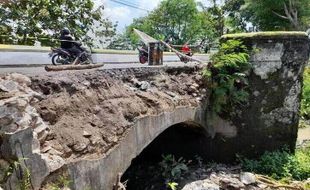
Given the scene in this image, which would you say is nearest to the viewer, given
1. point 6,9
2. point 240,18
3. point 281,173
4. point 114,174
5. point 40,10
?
point 114,174

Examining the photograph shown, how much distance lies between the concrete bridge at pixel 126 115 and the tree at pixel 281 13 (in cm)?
1353

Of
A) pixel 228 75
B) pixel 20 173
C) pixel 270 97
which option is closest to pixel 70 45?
pixel 228 75

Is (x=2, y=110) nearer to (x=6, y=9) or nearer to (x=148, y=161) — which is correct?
(x=148, y=161)

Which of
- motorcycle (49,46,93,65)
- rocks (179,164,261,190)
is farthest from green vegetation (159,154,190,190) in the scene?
motorcycle (49,46,93,65)

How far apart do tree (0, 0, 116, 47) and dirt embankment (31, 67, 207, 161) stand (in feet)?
22.5

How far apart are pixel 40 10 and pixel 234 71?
7.32 m

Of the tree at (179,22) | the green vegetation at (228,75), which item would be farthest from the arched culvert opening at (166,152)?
the tree at (179,22)

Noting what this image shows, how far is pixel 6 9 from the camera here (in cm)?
1193

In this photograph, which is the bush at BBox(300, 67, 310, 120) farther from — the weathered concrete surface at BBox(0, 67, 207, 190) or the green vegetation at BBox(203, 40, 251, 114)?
the weathered concrete surface at BBox(0, 67, 207, 190)

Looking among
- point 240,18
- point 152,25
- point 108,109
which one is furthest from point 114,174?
point 152,25

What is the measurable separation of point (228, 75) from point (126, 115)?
3.28 meters

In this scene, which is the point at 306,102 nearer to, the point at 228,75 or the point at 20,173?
the point at 228,75

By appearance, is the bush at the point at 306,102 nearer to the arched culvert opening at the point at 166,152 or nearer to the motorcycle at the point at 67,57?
the arched culvert opening at the point at 166,152

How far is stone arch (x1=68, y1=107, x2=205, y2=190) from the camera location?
4.31m
